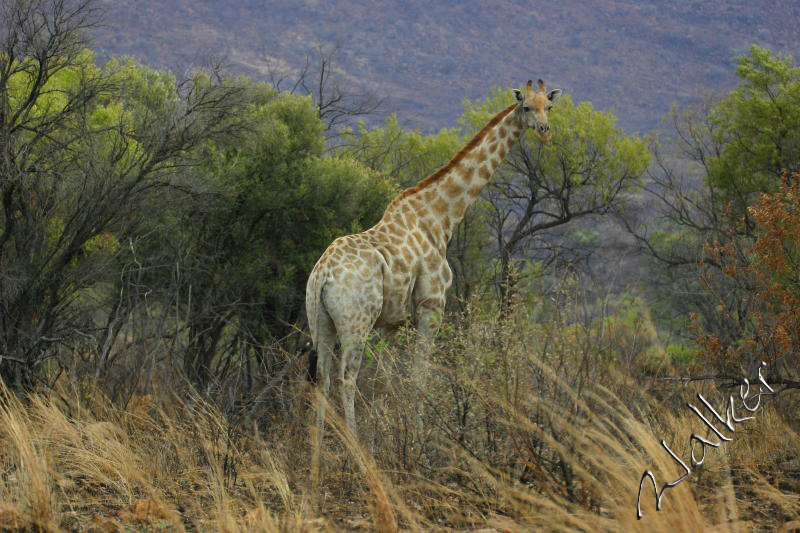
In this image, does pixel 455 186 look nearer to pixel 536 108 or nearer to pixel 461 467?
pixel 536 108

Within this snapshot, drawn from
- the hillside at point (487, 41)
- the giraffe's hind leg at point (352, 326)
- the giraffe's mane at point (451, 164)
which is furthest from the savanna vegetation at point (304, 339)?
the hillside at point (487, 41)

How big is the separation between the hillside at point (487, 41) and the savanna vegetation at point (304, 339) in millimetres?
66608

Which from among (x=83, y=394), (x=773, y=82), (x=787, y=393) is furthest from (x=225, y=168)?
(x=773, y=82)

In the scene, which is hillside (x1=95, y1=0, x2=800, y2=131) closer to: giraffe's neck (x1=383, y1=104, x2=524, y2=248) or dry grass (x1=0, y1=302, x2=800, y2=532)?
giraffe's neck (x1=383, y1=104, x2=524, y2=248)

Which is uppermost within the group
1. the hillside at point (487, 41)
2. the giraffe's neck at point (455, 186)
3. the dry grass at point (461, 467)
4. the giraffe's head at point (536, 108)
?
the hillside at point (487, 41)

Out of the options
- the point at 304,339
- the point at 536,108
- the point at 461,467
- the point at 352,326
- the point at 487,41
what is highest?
the point at 487,41

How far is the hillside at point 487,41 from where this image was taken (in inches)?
3481

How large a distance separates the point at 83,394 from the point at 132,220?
231 cm

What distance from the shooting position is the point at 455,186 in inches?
312

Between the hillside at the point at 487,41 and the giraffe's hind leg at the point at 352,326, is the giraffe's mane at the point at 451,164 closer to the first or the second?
the giraffe's hind leg at the point at 352,326

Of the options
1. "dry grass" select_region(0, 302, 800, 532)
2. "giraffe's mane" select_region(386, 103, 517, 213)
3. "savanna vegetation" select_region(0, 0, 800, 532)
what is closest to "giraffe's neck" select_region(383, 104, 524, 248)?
"giraffe's mane" select_region(386, 103, 517, 213)

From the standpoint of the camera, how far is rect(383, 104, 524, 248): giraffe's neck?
7703mm

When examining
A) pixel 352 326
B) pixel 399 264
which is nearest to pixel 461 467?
pixel 352 326

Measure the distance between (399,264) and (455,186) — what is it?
119 centimetres
